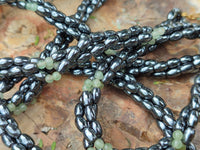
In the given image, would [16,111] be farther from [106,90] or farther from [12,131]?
[106,90]

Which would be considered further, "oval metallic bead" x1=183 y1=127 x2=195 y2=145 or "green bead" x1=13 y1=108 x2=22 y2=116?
"green bead" x1=13 y1=108 x2=22 y2=116

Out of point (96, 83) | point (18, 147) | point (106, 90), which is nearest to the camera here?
point (18, 147)

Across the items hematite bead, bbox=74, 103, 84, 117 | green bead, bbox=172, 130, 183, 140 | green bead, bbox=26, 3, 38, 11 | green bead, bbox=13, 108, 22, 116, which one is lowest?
green bead, bbox=13, 108, 22, 116

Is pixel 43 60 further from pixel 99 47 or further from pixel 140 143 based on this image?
pixel 140 143

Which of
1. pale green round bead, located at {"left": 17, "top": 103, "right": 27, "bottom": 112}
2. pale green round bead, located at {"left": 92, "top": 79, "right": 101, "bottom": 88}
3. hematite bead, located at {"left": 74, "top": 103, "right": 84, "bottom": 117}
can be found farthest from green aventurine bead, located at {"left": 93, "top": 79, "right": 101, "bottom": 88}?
pale green round bead, located at {"left": 17, "top": 103, "right": 27, "bottom": 112}

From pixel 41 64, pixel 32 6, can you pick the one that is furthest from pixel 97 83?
pixel 32 6

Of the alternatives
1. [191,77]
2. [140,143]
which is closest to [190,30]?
[191,77]

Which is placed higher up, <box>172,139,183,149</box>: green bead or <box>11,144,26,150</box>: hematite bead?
<box>172,139,183,149</box>: green bead

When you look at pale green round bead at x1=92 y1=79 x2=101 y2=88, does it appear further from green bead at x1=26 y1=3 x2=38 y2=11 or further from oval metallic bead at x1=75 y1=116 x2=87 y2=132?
green bead at x1=26 y1=3 x2=38 y2=11

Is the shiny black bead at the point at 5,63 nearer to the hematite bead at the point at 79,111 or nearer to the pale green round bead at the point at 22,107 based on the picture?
the pale green round bead at the point at 22,107
